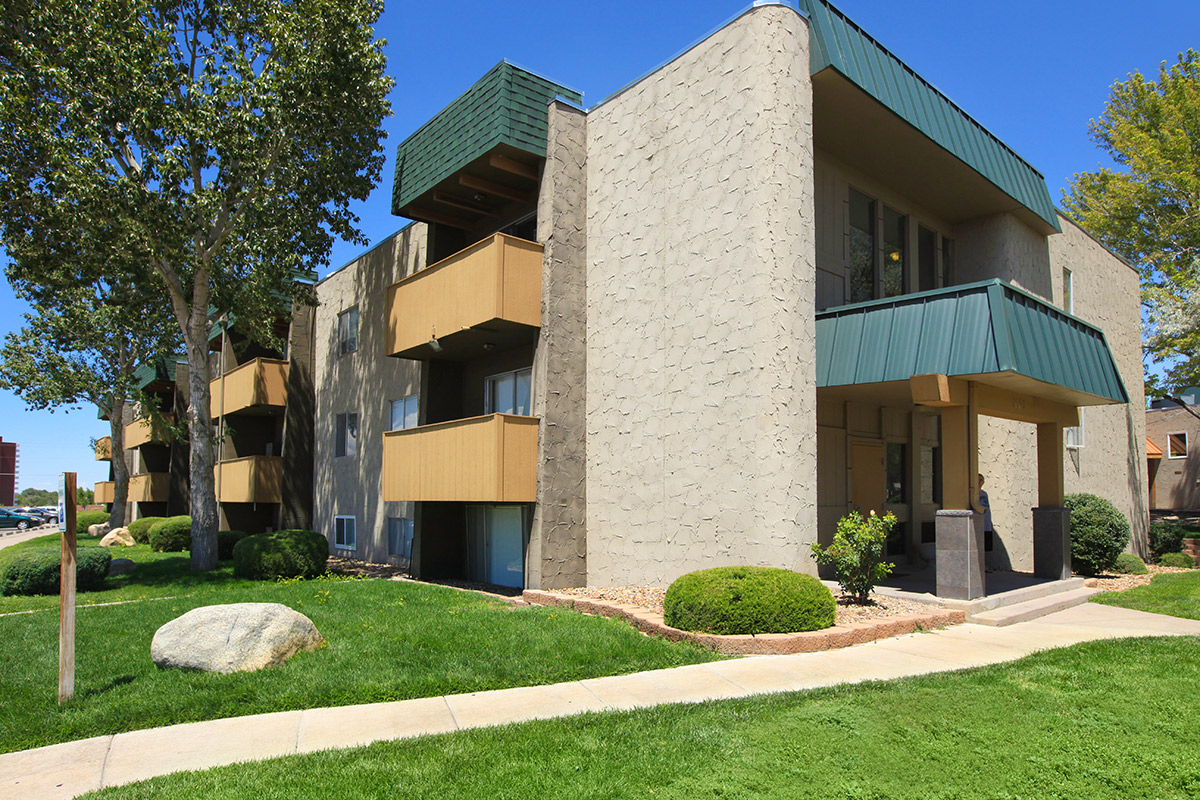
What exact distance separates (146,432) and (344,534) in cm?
1957

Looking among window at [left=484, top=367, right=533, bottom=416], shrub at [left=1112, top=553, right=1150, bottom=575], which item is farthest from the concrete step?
window at [left=484, top=367, right=533, bottom=416]

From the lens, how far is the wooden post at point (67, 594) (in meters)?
7.18

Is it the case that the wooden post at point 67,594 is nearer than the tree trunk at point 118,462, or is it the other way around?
the wooden post at point 67,594

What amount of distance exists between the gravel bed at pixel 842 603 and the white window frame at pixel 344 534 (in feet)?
33.1

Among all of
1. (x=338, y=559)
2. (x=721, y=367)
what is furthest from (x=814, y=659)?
(x=338, y=559)

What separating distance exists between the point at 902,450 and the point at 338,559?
1493 cm

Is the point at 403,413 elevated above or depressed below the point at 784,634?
above

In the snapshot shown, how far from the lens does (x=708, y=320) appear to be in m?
12.2

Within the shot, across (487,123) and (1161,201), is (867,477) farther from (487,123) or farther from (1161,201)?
(1161,201)

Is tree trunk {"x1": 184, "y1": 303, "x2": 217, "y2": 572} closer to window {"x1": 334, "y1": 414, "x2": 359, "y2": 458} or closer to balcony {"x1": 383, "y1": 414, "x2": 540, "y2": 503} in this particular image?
window {"x1": 334, "y1": 414, "x2": 359, "y2": 458}

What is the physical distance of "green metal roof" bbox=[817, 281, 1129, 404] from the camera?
35.9ft

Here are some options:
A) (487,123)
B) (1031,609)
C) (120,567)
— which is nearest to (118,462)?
(120,567)

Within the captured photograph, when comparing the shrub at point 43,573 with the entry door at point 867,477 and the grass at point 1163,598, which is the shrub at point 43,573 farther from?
the grass at point 1163,598

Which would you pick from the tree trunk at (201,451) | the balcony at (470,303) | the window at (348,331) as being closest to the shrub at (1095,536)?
the balcony at (470,303)
